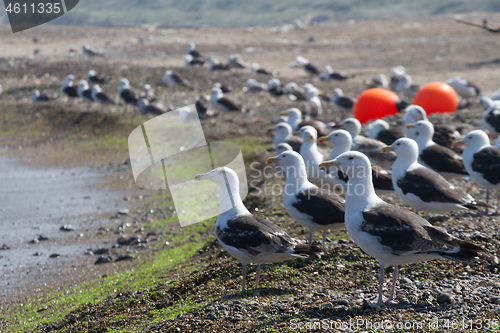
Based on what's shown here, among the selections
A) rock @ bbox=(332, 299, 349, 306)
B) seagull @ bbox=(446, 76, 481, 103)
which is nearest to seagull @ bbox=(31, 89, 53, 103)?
seagull @ bbox=(446, 76, 481, 103)

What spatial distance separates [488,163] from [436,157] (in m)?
1.10

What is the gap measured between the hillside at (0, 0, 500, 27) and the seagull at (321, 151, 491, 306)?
63.0m

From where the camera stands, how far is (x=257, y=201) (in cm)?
1125

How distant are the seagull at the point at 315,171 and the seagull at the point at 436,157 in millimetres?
1832

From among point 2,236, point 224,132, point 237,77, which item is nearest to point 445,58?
point 237,77

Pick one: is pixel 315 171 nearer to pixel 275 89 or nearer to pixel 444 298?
pixel 444 298

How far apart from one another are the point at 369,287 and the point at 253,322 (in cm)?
174

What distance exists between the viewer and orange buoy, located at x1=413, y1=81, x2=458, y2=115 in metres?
18.3

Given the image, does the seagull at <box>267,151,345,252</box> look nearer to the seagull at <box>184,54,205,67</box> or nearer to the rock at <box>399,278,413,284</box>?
the rock at <box>399,278,413,284</box>

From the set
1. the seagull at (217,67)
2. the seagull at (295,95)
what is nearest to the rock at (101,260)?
the seagull at (295,95)

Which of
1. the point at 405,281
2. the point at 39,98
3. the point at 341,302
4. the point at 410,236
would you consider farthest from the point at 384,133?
the point at 39,98

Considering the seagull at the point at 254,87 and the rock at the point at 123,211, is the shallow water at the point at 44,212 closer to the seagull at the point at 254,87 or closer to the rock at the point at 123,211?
the rock at the point at 123,211

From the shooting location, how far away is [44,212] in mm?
13148

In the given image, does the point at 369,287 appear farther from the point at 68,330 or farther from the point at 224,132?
the point at 224,132
